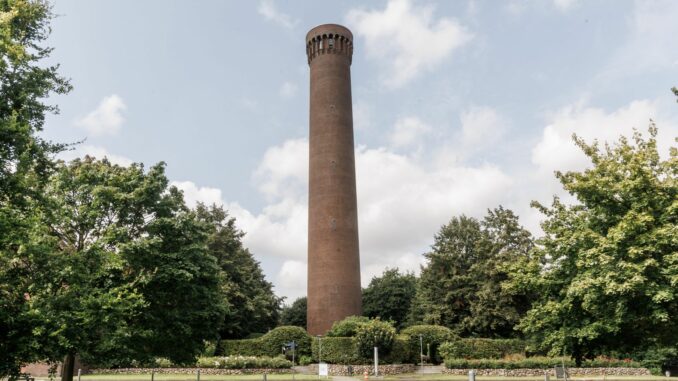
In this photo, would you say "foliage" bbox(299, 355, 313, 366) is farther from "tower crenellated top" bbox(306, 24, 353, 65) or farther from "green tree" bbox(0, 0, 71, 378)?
"tower crenellated top" bbox(306, 24, 353, 65)

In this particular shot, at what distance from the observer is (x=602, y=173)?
18047 mm

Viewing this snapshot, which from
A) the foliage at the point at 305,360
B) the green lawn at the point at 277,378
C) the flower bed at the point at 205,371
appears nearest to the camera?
the green lawn at the point at 277,378

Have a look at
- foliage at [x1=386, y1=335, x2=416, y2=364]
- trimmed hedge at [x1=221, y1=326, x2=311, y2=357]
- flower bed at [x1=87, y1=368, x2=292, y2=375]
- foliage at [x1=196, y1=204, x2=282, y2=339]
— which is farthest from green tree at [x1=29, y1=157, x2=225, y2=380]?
foliage at [x1=196, y1=204, x2=282, y2=339]

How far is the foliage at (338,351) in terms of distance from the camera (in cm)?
3956

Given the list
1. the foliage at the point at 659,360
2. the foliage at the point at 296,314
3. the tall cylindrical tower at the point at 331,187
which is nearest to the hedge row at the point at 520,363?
the foliage at the point at 659,360

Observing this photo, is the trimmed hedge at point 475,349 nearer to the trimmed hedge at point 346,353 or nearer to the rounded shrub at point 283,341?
the trimmed hedge at point 346,353

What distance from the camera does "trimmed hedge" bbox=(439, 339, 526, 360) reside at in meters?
42.9

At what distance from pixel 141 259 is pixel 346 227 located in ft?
94.5

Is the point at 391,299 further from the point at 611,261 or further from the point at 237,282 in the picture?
the point at 611,261

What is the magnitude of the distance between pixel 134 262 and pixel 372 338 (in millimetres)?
22400

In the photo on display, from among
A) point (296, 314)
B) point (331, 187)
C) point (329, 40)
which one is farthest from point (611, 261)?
point (296, 314)

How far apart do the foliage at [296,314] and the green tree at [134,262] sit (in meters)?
55.7

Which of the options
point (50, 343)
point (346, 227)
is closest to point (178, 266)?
point (50, 343)

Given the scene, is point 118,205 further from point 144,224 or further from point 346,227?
point 346,227
